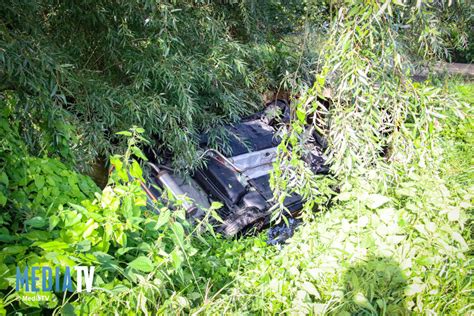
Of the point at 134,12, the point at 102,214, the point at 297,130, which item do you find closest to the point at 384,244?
the point at 297,130

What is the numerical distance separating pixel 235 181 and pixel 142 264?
2.08m

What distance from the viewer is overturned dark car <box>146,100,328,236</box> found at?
3.19m

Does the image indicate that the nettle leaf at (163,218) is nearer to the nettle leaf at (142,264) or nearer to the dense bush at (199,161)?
the dense bush at (199,161)

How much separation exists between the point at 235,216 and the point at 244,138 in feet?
3.56

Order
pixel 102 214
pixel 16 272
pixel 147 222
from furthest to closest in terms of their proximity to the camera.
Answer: pixel 147 222
pixel 102 214
pixel 16 272

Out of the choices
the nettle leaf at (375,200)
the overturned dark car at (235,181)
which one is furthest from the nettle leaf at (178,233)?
the overturned dark car at (235,181)

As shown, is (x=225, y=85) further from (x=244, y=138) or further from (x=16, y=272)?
(x=16, y=272)

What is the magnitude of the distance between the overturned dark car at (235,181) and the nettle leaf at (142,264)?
4.72 ft

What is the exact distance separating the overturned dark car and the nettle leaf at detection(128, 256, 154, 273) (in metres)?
1.44

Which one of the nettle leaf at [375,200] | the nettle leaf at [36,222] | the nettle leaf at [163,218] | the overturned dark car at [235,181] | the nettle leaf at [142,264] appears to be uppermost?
the nettle leaf at [36,222]

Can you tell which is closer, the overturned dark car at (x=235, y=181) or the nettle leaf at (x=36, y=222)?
Answer: the nettle leaf at (x=36, y=222)

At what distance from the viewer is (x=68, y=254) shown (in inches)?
51.2

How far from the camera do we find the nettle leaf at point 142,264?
4.60 ft

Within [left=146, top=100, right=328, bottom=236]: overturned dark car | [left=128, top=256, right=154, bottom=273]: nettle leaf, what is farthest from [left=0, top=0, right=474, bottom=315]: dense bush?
[left=146, top=100, right=328, bottom=236]: overturned dark car
